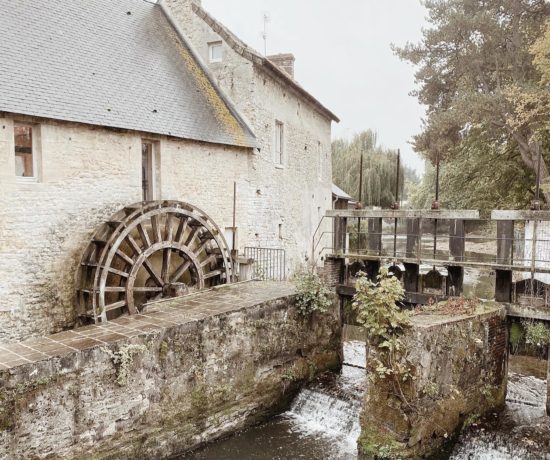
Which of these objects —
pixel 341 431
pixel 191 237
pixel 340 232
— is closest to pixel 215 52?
pixel 191 237

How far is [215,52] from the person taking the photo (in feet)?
41.0

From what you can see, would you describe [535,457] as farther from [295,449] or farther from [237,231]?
[237,231]

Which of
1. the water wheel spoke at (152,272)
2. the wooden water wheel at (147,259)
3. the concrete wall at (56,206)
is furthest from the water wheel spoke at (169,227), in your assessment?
the concrete wall at (56,206)

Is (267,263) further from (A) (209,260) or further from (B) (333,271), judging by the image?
(A) (209,260)

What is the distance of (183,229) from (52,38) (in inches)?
180

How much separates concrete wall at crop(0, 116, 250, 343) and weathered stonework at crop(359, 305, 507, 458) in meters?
5.62

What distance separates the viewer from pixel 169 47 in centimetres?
1209

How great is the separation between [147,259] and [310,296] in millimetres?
3307

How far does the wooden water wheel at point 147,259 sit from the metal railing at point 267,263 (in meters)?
1.65

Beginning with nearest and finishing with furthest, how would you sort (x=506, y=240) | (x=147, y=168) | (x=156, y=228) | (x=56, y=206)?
(x=56, y=206), (x=506, y=240), (x=156, y=228), (x=147, y=168)

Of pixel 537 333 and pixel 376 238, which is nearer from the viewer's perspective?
pixel 537 333

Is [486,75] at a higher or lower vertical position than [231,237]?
higher

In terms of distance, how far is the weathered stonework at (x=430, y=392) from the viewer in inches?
249

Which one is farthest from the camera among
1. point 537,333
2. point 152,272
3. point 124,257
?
point 152,272
